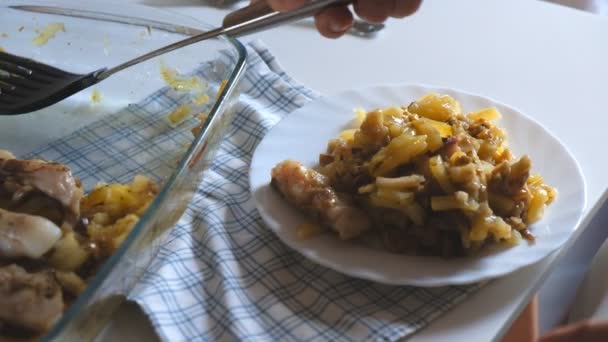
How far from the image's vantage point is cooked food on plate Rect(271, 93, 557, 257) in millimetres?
744

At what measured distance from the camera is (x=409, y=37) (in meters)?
1.30

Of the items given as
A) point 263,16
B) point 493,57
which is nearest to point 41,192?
point 263,16

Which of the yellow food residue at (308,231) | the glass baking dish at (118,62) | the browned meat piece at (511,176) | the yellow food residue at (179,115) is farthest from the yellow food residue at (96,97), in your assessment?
the browned meat piece at (511,176)

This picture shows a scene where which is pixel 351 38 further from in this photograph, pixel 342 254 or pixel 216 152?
pixel 342 254

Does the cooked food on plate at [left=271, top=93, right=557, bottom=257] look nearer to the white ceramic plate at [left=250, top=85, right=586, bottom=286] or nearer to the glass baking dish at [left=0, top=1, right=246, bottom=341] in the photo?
the white ceramic plate at [left=250, top=85, right=586, bottom=286]

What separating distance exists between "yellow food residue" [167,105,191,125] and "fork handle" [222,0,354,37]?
158 mm

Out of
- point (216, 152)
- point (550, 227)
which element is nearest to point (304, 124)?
point (216, 152)

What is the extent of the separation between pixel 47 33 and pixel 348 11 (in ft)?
1.79

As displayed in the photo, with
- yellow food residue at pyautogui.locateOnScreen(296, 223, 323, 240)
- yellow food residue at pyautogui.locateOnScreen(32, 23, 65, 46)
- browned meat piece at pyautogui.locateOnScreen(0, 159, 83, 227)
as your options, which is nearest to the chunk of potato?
yellow food residue at pyautogui.locateOnScreen(296, 223, 323, 240)

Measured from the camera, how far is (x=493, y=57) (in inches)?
48.9

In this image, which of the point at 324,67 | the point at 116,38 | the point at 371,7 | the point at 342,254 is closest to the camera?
the point at 342,254

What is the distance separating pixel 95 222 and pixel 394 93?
0.48 metres

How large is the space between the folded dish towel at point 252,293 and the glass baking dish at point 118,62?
1.3 inches

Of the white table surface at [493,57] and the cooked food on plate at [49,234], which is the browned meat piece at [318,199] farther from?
the white table surface at [493,57]
